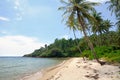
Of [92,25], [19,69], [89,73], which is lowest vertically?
[89,73]

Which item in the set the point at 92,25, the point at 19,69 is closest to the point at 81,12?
the point at 19,69

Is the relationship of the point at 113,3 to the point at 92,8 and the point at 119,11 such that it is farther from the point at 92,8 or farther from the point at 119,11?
the point at 92,8

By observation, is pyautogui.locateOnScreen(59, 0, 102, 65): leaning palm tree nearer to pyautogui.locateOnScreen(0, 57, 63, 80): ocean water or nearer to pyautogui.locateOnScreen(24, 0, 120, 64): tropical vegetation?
pyautogui.locateOnScreen(24, 0, 120, 64): tropical vegetation

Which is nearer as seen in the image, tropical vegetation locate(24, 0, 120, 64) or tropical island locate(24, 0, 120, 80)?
tropical island locate(24, 0, 120, 80)

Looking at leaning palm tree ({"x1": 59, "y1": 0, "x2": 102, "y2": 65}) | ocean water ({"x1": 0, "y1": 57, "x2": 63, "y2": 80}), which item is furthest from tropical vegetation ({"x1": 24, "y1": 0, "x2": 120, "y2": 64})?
ocean water ({"x1": 0, "y1": 57, "x2": 63, "y2": 80})

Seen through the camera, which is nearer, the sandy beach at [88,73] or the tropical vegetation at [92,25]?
the sandy beach at [88,73]

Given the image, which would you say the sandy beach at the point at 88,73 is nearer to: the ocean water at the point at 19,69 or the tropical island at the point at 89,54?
the tropical island at the point at 89,54

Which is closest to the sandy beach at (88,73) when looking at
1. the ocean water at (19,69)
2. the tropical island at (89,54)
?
the tropical island at (89,54)

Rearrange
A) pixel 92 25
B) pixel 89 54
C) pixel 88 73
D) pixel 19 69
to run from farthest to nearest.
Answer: pixel 92 25, pixel 89 54, pixel 19 69, pixel 88 73

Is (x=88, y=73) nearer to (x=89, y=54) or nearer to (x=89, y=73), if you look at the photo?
(x=89, y=73)

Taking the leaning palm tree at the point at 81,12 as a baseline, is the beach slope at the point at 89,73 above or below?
below

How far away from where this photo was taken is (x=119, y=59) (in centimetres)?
2531

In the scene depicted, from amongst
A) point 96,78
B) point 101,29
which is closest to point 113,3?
point 101,29

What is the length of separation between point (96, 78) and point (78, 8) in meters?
11.5
